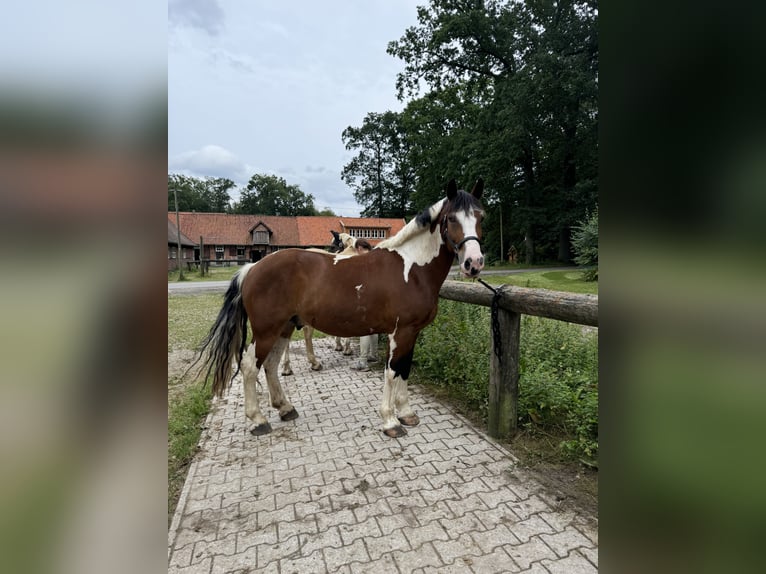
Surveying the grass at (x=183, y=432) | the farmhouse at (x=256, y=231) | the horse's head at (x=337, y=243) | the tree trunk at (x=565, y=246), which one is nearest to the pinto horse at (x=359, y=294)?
the grass at (x=183, y=432)

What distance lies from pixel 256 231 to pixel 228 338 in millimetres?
38249

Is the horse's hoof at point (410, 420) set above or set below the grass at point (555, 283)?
below

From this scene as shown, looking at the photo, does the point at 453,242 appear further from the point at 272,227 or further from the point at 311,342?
the point at 272,227

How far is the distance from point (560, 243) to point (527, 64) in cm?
1074

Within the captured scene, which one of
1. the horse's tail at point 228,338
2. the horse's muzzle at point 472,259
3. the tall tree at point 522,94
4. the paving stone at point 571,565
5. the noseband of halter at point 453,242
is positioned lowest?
the paving stone at point 571,565

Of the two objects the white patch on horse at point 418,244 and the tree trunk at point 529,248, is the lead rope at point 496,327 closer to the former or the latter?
the white patch on horse at point 418,244

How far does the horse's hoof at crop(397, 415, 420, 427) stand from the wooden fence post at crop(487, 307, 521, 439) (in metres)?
0.69

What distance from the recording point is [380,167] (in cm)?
5203

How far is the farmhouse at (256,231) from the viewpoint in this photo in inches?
1503

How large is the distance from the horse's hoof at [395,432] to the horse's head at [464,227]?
5.05 feet

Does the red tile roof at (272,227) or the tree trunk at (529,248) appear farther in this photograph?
the red tile roof at (272,227)

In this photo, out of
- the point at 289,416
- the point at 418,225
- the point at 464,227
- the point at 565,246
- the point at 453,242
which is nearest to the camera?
the point at 464,227

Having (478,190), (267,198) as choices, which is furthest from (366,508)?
(267,198)
